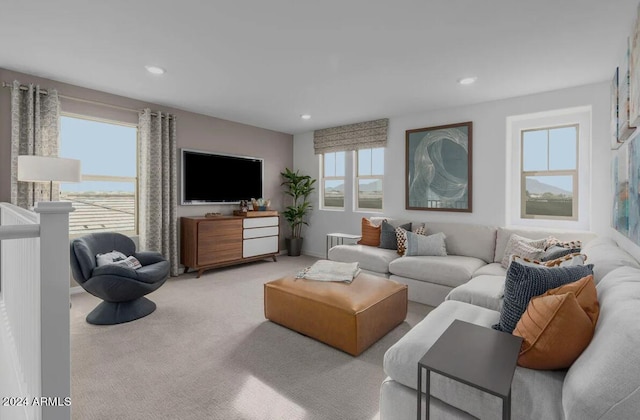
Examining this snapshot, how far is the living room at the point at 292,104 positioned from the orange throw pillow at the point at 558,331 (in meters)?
0.92

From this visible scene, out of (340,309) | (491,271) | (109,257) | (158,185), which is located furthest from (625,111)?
(158,185)

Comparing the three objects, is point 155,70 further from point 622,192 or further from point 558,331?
point 622,192

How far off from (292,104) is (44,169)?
2799 millimetres

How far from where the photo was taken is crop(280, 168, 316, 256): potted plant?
591 centimetres

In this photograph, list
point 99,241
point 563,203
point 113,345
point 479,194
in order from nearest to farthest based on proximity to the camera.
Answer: point 113,345 → point 99,241 → point 563,203 → point 479,194

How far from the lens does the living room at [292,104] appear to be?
6.47 feet

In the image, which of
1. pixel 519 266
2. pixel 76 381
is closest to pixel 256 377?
pixel 76 381

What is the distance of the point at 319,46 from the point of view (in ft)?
8.46

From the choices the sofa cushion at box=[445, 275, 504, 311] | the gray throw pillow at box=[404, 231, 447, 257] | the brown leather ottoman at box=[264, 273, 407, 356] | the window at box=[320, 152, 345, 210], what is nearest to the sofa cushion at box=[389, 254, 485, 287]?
the gray throw pillow at box=[404, 231, 447, 257]

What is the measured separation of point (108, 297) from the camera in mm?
2771

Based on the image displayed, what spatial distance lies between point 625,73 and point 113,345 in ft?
14.3

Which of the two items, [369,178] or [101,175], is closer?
[101,175]

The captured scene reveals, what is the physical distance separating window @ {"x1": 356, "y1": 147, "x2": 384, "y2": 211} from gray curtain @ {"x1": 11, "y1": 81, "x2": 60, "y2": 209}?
4189 millimetres

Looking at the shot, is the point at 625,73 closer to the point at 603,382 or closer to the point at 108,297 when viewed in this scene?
the point at 603,382
